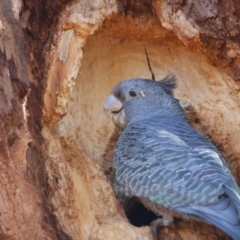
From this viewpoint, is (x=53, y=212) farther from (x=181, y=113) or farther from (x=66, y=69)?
(x=181, y=113)

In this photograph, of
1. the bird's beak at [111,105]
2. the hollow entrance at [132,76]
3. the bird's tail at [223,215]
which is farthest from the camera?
the bird's beak at [111,105]

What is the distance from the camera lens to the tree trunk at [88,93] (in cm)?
342

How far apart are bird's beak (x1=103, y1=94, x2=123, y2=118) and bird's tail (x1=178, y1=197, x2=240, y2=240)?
1309mm

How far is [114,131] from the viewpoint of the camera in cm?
473

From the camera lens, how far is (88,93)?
15.1 ft

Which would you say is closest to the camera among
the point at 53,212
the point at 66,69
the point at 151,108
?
the point at 53,212

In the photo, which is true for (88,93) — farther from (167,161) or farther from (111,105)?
(167,161)

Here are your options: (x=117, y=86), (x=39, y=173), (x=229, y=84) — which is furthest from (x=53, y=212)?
(x=229, y=84)

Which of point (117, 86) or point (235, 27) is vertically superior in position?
point (235, 27)

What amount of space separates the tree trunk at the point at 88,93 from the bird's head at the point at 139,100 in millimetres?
166

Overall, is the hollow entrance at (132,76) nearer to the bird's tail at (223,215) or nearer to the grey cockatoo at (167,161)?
the grey cockatoo at (167,161)

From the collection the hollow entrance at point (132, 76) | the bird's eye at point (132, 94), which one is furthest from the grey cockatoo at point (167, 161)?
the hollow entrance at point (132, 76)

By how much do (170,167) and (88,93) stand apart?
126 cm

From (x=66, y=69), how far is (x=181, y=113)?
1014mm
